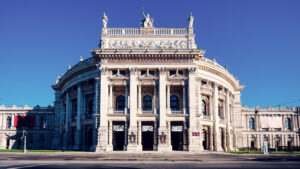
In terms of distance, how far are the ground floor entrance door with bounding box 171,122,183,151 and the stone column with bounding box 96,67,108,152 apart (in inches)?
437

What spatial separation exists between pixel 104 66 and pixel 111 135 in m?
11.5

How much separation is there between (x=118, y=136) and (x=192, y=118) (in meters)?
A: 13.5

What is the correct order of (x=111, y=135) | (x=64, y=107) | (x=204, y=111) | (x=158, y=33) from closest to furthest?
(x=111, y=135), (x=158, y=33), (x=204, y=111), (x=64, y=107)

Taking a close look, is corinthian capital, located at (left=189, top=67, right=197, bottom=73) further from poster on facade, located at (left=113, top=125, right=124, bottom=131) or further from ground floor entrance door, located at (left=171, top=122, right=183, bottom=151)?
poster on facade, located at (left=113, top=125, right=124, bottom=131)

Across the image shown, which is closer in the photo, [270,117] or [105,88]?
[105,88]

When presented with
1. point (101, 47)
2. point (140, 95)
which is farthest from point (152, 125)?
point (101, 47)

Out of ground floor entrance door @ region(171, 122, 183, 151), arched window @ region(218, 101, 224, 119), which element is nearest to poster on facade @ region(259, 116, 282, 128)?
arched window @ region(218, 101, 224, 119)

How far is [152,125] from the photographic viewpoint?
4944 centimetres

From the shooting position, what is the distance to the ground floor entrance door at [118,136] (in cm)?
4847

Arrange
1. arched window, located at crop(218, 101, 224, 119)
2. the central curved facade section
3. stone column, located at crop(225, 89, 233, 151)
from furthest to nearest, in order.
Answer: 1. arched window, located at crop(218, 101, 224, 119)
2. stone column, located at crop(225, 89, 233, 151)
3. the central curved facade section

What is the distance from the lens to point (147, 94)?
51750 mm

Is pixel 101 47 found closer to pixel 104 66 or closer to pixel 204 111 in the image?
pixel 104 66

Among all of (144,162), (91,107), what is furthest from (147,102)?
(144,162)

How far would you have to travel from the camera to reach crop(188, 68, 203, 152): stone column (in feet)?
152
